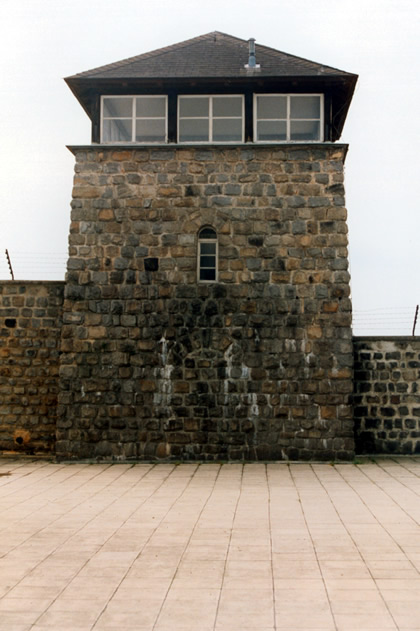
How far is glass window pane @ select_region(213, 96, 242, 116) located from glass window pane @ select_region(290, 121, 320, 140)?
0.93m

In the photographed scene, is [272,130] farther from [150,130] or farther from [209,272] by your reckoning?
[209,272]

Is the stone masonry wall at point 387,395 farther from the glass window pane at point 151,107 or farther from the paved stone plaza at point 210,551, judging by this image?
the glass window pane at point 151,107

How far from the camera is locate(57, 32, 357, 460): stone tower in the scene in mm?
10859

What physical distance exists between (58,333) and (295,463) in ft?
14.8

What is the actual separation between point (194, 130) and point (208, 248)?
202 centimetres

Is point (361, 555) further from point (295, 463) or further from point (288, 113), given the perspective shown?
point (288, 113)

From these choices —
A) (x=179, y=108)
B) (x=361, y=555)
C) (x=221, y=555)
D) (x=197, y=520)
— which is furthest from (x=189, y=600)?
(x=179, y=108)

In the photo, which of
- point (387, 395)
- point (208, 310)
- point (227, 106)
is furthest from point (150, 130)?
point (387, 395)

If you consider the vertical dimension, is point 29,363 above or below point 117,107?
below

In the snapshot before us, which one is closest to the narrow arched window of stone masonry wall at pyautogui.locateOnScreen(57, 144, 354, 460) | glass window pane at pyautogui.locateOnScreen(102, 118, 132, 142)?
stone masonry wall at pyautogui.locateOnScreen(57, 144, 354, 460)

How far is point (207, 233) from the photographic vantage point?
36.9 feet

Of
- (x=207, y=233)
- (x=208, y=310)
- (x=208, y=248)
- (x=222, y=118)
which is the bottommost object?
(x=208, y=310)

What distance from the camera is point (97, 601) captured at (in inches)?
182

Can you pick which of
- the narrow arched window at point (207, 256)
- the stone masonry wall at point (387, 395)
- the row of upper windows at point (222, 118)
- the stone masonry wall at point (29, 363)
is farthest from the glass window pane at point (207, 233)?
the stone masonry wall at point (387, 395)
